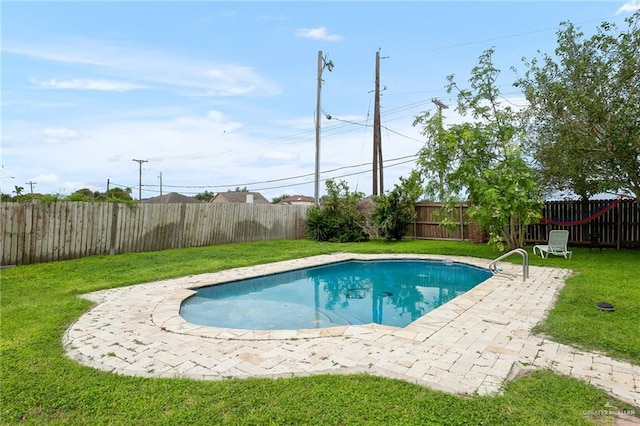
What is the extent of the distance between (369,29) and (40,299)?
12.2 m

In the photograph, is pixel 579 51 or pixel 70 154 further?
pixel 70 154

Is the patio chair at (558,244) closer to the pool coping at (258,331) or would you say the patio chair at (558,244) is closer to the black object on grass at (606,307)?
the pool coping at (258,331)

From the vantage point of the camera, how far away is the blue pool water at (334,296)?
222 inches

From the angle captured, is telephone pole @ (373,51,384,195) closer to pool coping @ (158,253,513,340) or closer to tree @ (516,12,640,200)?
tree @ (516,12,640,200)

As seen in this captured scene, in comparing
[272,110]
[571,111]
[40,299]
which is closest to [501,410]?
[40,299]

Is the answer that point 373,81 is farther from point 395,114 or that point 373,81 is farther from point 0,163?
point 0,163

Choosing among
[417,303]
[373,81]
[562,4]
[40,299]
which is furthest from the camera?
[373,81]

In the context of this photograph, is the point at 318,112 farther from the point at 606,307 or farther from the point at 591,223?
the point at 606,307

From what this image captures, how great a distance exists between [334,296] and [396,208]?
8.05 meters

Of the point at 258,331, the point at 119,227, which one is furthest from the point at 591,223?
the point at 119,227

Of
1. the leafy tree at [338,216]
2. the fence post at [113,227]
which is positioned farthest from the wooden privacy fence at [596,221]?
the fence post at [113,227]

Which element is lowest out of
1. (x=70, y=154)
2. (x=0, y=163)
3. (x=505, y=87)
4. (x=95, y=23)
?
(x=0, y=163)

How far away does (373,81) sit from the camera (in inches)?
676

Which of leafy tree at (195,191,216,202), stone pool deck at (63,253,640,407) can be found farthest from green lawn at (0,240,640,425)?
leafy tree at (195,191,216,202)
